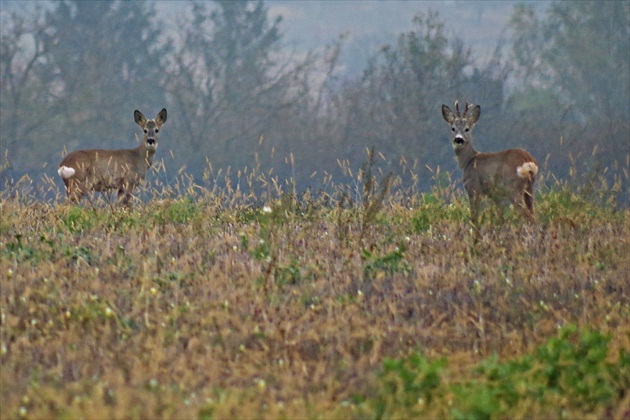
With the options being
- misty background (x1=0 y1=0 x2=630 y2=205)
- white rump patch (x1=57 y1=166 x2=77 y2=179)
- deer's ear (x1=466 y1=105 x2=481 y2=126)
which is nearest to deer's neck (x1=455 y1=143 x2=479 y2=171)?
deer's ear (x1=466 y1=105 x2=481 y2=126)

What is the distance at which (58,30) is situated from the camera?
59250 millimetres

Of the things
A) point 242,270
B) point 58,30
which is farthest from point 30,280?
point 58,30

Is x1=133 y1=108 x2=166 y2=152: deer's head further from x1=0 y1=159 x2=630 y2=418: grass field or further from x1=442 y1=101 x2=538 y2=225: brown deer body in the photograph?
x1=0 y1=159 x2=630 y2=418: grass field

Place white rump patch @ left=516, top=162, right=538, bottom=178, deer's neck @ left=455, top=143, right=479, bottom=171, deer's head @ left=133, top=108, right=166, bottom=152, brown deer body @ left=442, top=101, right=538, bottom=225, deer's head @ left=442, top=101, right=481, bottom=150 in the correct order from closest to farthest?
brown deer body @ left=442, top=101, right=538, bottom=225 < white rump patch @ left=516, top=162, right=538, bottom=178 < deer's head @ left=442, top=101, right=481, bottom=150 < deer's neck @ left=455, top=143, right=479, bottom=171 < deer's head @ left=133, top=108, right=166, bottom=152

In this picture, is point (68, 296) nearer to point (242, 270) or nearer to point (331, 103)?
point (242, 270)

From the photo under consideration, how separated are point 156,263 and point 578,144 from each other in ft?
134

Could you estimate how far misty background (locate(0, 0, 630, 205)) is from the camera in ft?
156

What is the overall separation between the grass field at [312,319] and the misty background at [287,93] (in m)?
33.0

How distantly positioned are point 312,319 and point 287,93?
49235mm

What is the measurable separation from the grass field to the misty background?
33.0 meters

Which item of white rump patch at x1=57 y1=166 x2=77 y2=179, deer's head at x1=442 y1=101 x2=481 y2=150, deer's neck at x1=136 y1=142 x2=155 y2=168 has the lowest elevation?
white rump patch at x1=57 y1=166 x2=77 y2=179

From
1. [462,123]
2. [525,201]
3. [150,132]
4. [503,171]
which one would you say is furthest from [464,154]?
[150,132]

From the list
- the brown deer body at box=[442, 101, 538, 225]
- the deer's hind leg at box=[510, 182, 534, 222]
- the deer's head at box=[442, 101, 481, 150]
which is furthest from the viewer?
the deer's head at box=[442, 101, 481, 150]

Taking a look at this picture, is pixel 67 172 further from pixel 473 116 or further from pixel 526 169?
pixel 526 169
